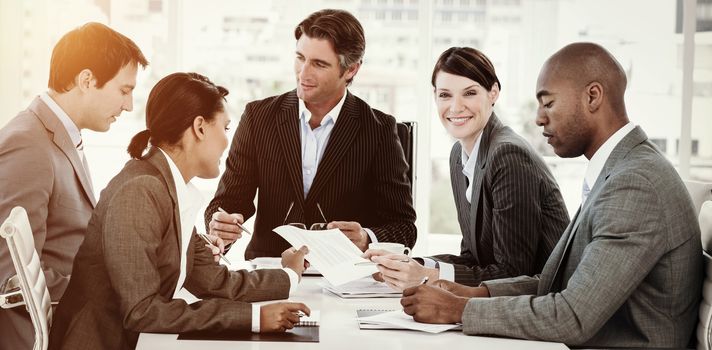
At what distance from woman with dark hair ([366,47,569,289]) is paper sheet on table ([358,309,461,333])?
30cm

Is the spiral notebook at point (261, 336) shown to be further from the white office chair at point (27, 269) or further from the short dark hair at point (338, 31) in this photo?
the short dark hair at point (338, 31)

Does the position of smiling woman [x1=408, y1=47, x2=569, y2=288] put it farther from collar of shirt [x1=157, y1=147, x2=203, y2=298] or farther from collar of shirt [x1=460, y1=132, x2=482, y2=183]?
collar of shirt [x1=157, y1=147, x2=203, y2=298]

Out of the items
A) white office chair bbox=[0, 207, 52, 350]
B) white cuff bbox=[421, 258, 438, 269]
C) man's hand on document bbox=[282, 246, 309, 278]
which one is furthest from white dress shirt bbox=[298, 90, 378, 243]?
white office chair bbox=[0, 207, 52, 350]

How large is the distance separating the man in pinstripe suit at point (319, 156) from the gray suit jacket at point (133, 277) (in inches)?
44.2

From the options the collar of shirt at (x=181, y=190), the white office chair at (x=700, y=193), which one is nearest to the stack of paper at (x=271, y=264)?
the collar of shirt at (x=181, y=190)

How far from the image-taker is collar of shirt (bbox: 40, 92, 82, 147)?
2.64 m

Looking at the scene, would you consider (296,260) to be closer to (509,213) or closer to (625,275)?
(509,213)

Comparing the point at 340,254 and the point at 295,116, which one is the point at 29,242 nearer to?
the point at 340,254

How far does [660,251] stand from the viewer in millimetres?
1936

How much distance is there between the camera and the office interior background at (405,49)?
266 inches

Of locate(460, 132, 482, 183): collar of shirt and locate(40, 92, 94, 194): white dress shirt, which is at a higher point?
locate(40, 92, 94, 194): white dress shirt

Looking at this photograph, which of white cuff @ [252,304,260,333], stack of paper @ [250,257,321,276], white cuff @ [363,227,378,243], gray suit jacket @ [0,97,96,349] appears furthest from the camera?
white cuff @ [363,227,378,243]

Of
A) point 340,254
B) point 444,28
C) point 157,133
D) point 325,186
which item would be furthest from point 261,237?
point 444,28

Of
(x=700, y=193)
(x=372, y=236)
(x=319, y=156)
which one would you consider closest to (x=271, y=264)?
(x=372, y=236)
